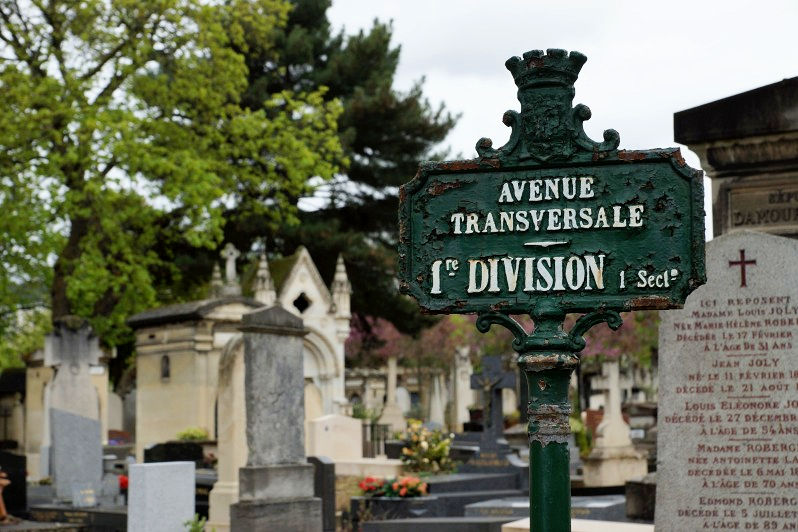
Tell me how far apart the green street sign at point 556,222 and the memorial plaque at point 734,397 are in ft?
10.3

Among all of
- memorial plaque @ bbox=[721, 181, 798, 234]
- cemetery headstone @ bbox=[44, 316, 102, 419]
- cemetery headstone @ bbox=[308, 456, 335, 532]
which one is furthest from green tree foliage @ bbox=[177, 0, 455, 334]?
memorial plaque @ bbox=[721, 181, 798, 234]

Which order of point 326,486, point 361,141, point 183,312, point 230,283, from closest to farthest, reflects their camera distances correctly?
point 326,486 → point 183,312 → point 230,283 → point 361,141

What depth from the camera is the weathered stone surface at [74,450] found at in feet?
57.9

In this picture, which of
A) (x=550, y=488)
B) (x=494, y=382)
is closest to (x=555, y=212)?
(x=550, y=488)

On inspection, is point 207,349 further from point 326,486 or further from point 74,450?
point 326,486

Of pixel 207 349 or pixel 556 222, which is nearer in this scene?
pixel 556 222

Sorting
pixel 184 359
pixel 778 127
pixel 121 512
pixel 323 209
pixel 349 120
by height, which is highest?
pixel 349 120

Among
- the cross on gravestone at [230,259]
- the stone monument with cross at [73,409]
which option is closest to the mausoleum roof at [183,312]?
the cross on gravestone at [230,259]

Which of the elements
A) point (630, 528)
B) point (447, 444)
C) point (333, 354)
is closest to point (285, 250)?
point (333, 354)

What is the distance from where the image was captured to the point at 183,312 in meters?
21.9

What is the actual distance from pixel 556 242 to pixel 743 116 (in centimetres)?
421

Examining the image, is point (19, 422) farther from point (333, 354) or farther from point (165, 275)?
point (333, 354)

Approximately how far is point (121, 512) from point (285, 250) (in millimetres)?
17126

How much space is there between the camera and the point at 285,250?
31547 mm
